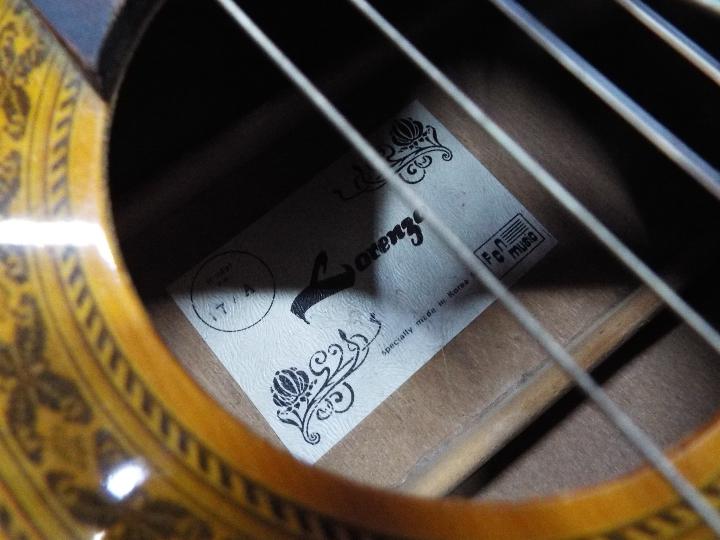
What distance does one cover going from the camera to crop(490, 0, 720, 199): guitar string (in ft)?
1.37

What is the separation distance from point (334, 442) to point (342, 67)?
343 millimetres

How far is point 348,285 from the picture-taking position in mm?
661

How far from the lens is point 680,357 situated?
63 centimetres

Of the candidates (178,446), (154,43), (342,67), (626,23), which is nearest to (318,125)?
(342,67)

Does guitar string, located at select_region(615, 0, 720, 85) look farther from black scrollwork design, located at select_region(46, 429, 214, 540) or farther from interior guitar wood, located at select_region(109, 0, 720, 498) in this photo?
black scrollwork design, located at select_region(46, 429, 214, 540)

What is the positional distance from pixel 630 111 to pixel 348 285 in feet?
0.98

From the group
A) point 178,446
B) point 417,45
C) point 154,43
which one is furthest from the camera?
point 417,45

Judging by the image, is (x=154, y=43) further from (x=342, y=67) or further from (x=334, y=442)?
(x=334, y=442)

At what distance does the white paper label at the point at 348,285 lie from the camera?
24.6 inches

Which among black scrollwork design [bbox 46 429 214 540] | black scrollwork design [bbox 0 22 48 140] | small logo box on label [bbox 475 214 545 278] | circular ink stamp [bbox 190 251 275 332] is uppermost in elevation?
black scrollwork design [bbox 0 22 48 140]

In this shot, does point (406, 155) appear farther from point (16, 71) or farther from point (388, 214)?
point (16, 71)

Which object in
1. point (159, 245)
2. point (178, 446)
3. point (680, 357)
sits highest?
point (159, 245)

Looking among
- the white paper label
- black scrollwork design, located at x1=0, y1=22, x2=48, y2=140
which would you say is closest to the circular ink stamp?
the white paper label

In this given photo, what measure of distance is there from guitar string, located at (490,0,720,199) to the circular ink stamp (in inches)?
12.0
